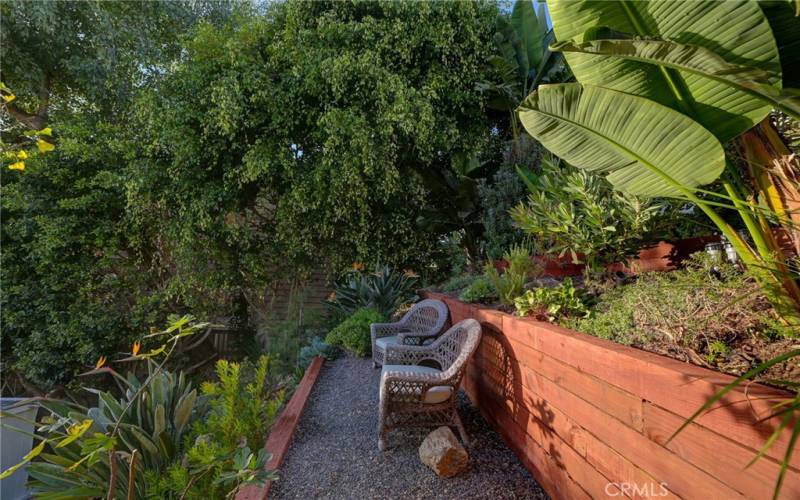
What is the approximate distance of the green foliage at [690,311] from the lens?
4.59 ft

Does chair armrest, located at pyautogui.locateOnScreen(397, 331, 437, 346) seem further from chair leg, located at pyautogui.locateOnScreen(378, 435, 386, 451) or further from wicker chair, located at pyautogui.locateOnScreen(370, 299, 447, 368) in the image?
chair leg, located at pyautogui.locateOnScreen(378, 435, 386, 451)

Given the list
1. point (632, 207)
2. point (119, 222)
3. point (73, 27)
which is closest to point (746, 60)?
point (632, 207)

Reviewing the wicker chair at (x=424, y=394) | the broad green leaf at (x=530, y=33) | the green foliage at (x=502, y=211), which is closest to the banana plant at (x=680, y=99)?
the wicker chair at (x=424, y=394)

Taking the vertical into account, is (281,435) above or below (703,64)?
below

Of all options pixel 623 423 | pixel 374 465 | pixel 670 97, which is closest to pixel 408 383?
pixel 374 465

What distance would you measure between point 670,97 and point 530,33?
5.70 metres

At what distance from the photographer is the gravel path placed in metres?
2.15

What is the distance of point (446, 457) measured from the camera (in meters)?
2.26

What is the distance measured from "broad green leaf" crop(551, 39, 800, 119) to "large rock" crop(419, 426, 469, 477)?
213 cm

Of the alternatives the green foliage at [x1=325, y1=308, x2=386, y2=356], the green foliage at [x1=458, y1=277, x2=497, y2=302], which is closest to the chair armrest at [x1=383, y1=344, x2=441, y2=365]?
the green foliage at [x1=458, y1=277, x2=497, y2=302]

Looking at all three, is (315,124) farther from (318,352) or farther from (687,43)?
(687,43)

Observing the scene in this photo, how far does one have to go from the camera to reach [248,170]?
6352 millimetres

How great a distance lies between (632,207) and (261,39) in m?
7.03

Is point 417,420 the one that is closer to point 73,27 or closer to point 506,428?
point 506,428
